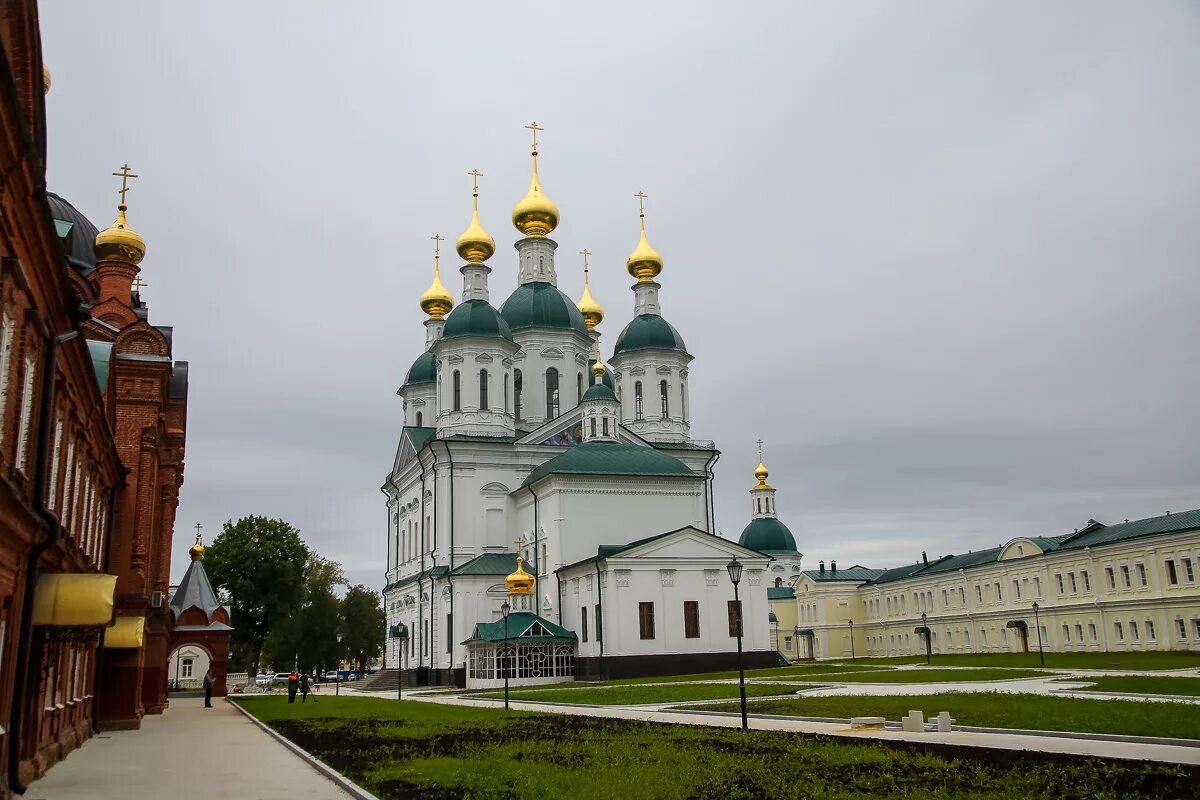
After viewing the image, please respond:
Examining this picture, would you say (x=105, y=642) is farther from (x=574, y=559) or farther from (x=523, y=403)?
(x=523, y=403)

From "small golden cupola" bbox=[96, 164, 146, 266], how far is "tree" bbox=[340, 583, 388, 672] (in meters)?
50.2

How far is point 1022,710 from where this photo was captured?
1973cm

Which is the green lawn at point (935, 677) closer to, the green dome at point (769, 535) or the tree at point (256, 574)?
the tree at point (256, 574)

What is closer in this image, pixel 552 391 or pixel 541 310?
pixel 552 391

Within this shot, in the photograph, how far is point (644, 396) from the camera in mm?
62062

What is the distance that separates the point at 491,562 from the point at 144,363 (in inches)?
1243

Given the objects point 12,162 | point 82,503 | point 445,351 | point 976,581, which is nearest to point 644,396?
point 445,351

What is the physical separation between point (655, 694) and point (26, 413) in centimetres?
2265

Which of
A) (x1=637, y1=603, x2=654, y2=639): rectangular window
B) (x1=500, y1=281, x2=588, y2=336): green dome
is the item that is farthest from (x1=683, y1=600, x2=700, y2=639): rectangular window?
(x1=500, y1=281, x2=588, y2=336): green dome

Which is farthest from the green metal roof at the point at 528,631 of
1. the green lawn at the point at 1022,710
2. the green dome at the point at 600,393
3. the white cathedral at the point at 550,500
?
the green lawn at the point at 1022,710

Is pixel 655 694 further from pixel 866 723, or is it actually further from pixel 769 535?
pixel 769 535

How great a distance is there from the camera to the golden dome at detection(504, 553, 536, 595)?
51.6m

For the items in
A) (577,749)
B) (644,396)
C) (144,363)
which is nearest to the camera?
(577,749)

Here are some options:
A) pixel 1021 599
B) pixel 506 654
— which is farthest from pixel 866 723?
pixel 1021 599
